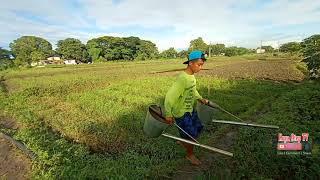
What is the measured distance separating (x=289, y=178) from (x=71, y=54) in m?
91.5

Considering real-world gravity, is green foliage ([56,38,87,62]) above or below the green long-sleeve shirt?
above

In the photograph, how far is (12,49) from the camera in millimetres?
86375

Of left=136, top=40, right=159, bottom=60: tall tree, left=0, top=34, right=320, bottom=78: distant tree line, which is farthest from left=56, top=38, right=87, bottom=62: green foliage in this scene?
left=136, top=40, right=159, bottom=60: tall tree

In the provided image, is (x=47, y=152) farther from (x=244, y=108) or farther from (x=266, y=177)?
(x=244, y=108)

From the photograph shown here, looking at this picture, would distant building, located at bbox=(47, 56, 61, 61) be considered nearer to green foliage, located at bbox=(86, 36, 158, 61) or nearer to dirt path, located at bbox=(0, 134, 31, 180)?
green foliage, located at bbox=(86, 36, 158, 61)

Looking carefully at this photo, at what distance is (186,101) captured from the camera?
14.2 feet

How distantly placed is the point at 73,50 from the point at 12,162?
88.3 metres

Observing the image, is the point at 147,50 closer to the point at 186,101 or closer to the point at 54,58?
the point at 54,58

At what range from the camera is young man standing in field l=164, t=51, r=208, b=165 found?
13.5 ft

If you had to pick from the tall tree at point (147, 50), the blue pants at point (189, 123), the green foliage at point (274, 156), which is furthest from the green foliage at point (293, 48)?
the tall tree at point (147, 50)

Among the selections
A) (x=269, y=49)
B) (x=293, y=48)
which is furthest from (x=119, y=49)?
(x=269, y=49)

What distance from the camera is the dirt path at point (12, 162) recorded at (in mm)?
4543

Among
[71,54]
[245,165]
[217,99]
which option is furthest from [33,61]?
[245,165]

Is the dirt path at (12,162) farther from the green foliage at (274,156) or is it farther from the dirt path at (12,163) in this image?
the green foliage at (274,156)
